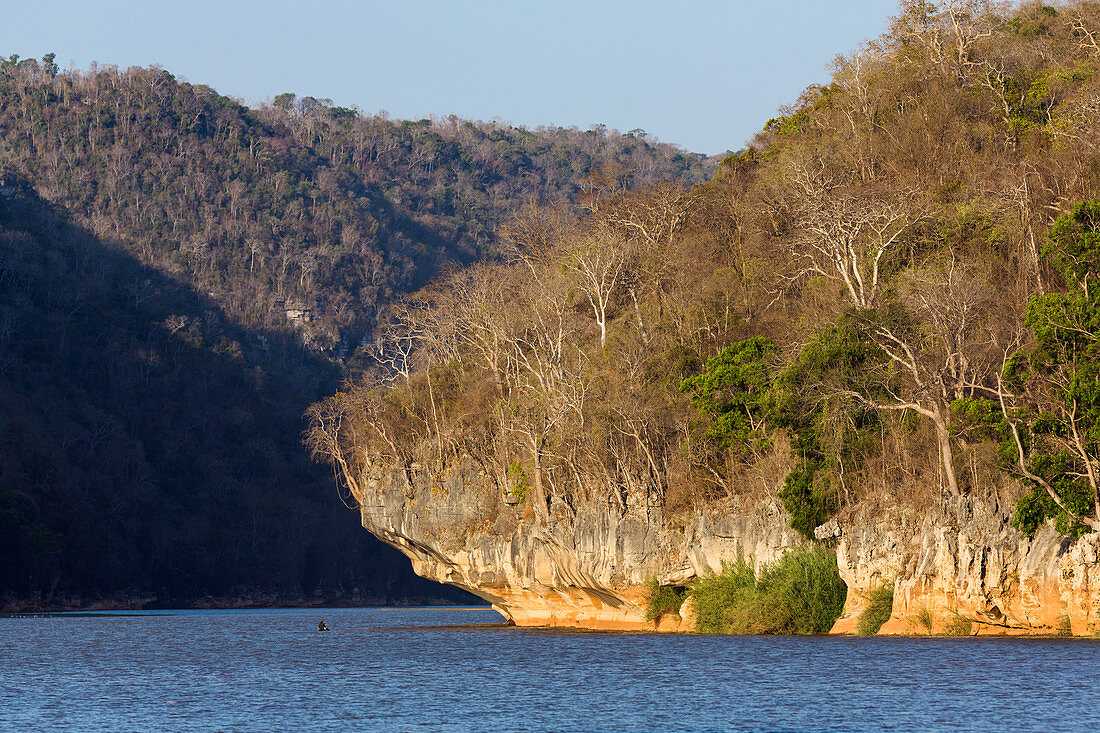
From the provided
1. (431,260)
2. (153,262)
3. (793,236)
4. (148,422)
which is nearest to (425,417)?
(793,236)

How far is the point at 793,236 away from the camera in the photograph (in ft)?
181

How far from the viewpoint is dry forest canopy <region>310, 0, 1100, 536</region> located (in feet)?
129

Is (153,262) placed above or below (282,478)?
above

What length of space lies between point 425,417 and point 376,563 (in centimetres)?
7177

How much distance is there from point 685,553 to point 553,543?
25.3 ft

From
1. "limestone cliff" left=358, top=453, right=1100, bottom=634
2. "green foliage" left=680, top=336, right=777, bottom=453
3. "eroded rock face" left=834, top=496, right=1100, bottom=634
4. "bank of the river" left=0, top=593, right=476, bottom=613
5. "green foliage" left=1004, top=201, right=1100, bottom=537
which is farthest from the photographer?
"bank of the river" left=0, top=593, right=476, bottom=613

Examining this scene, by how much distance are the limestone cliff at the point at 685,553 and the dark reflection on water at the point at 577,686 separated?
1.38 metres

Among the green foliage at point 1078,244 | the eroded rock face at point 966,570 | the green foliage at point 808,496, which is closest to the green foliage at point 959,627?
the eroded rock face at point 966,570

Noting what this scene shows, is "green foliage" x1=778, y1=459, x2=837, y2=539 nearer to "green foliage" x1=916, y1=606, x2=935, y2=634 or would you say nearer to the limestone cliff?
the limestone cliff

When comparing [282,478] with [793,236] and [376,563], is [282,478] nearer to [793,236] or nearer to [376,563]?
[376,563]

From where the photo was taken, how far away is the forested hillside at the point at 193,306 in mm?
108938

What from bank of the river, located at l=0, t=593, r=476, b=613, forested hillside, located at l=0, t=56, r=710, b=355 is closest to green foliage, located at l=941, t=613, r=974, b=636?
bank of the river, located at l=0, t=593, r=476, b=613

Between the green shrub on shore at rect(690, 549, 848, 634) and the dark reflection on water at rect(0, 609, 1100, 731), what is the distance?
135 cm

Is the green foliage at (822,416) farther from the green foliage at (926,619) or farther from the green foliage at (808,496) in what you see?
the green foliage at (926,619)
